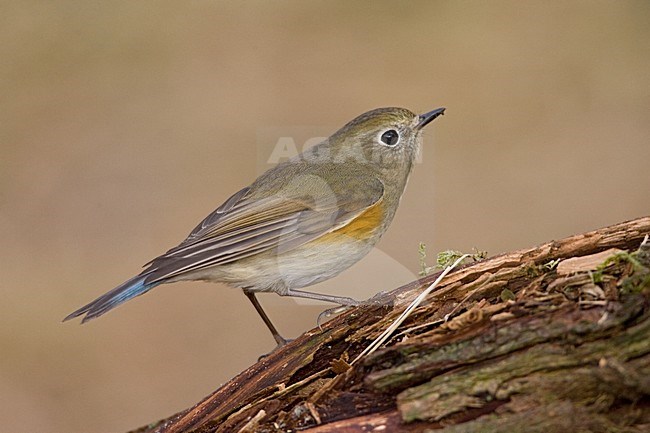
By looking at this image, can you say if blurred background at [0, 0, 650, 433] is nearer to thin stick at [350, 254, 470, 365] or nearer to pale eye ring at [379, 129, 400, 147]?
pale eye ring at [379, 129, 400, 147]

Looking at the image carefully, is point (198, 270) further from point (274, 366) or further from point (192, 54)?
point (192, 54)

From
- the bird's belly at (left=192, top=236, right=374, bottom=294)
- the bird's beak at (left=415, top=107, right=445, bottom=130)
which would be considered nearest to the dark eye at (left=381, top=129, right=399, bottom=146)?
the bird's beak at (left=415, top=107, right=445, bottom=130)

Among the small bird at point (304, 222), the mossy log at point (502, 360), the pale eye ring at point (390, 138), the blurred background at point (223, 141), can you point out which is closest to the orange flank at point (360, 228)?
the small bird at point (304, 222)

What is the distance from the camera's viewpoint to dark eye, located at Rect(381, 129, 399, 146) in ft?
14.8

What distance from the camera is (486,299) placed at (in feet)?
9.78

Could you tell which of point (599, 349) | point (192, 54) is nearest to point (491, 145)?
point (192, 54)

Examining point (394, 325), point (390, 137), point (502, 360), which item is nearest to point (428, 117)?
point (390, 137)

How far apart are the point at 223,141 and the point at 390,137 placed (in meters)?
4.69

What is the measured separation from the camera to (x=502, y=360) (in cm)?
251

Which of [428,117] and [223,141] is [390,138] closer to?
[428,117]

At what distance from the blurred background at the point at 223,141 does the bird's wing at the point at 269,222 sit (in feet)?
3.83

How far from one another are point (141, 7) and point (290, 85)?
2651 mm

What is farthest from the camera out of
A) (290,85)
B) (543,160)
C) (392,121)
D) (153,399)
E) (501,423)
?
Answer: (290,85)

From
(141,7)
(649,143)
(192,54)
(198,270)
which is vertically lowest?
(649,143)
